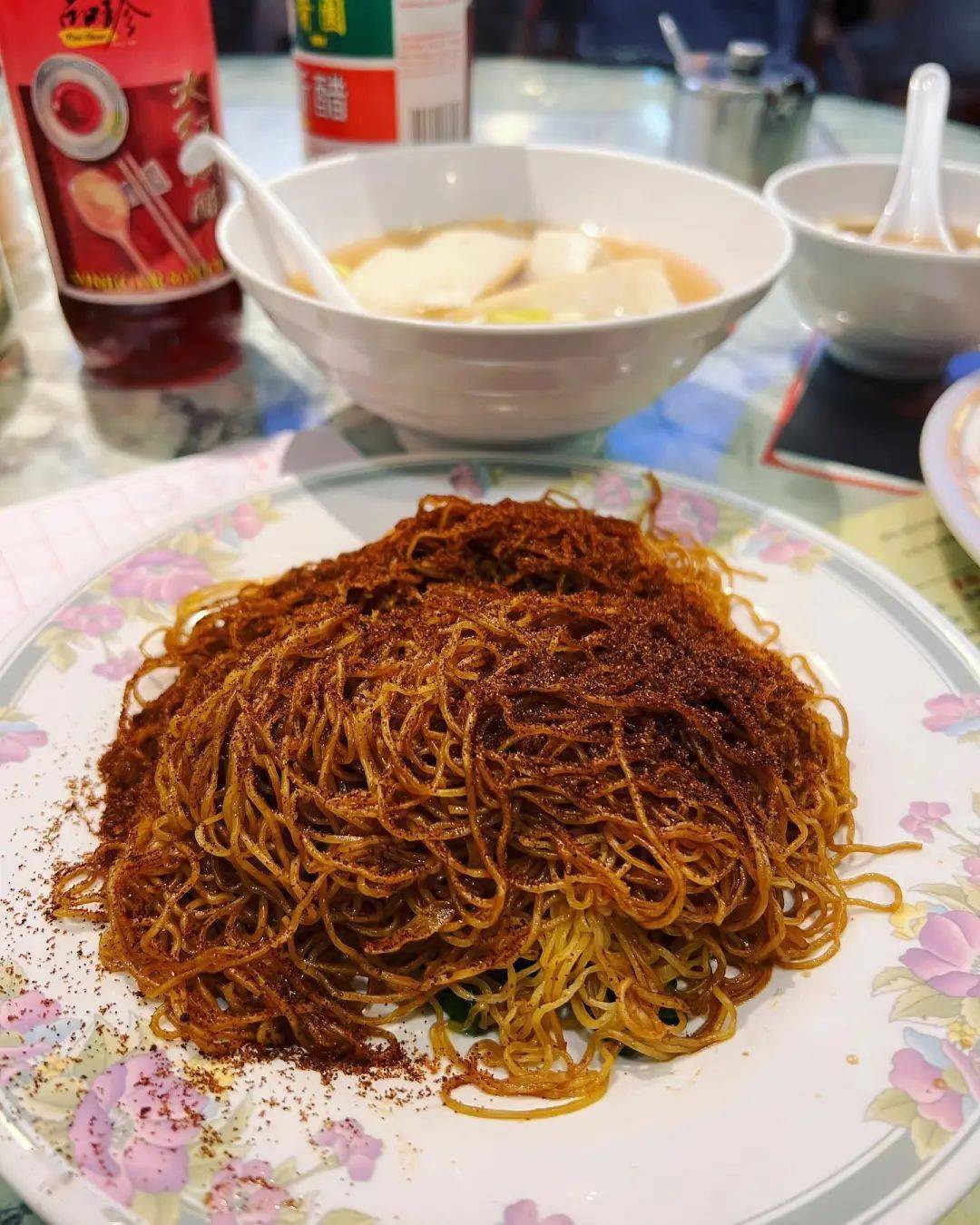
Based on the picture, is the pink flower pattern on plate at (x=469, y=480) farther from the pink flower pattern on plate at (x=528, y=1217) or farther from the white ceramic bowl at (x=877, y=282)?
the pink flower pattern on plate at (x=528, y=1217)

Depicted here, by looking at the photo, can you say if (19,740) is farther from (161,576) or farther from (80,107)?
(80,107)

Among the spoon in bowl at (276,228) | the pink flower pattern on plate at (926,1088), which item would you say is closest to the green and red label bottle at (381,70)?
the spoon in bowl at (276,228)

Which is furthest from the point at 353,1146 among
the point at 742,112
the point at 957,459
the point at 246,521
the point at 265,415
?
the point at 742,112

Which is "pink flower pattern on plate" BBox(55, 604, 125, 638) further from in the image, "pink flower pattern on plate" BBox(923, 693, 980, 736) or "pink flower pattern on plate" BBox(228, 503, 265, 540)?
"pink flower pattern on plate" BBox(923, 693, 980, 736)

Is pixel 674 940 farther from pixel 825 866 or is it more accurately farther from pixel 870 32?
pixel 870 32

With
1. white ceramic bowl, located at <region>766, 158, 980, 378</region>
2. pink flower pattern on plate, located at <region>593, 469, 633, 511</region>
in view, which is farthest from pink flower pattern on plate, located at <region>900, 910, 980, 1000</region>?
white ceramic bowl, located at <region>766, 158, 980, 378</region>
